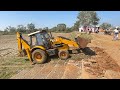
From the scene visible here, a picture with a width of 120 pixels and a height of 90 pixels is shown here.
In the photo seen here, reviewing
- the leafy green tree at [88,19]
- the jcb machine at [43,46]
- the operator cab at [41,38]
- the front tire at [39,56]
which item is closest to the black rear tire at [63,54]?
the jcb machine at [43,46]

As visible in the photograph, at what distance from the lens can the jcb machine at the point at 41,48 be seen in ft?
39.8

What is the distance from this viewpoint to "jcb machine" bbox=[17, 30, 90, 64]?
12158mm

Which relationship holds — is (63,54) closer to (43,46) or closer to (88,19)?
(43,46)

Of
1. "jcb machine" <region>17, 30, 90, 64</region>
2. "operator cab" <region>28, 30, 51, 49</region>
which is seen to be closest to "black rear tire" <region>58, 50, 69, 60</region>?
"jcb machine" <region>17, 30, 90, 64</region>

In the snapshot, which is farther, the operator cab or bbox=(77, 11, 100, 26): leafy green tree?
bbox=(77, 11, 100, 26): leafy green tree

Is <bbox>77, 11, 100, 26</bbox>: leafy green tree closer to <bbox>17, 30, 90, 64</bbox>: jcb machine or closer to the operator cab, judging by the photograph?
<bbox>17, 30, 90, 64</bbox>: jcb machine

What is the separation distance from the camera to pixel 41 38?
12414mm

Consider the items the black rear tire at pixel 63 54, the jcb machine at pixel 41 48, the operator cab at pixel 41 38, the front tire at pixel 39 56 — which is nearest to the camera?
the front tire at pixel 39 56

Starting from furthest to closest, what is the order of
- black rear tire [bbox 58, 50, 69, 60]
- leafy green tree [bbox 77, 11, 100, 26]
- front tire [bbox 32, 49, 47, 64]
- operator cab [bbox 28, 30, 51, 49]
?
1. leafy green tree [bbox 77, 11, 100, 26]
2. black rear tire [bbox 58, 50, 69, 60]
3. operator cab [bbox 28, 30, 51, 49]
4. front tire [bbox 32, 49, 47, 64]

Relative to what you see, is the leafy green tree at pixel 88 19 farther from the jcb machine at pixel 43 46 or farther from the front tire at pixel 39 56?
the front tire at pixel 39 56

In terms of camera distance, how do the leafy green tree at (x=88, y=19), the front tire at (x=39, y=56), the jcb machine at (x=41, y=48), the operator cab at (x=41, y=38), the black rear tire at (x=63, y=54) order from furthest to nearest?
the leafy green tree at (x=88, y=19), the black rear tire at (x=63, y=54), the operator cab at (x=41, y=38), the jcb machine at (x=41, y=48), the front tire at (x=39, y=56)

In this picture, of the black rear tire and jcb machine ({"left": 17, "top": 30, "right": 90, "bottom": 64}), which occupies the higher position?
jcb machine ({"left": 17, "top": 30, "right": 90, "bottom": 64})

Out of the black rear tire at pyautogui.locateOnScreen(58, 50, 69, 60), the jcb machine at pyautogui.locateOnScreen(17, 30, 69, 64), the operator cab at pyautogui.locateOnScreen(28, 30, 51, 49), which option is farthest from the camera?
the black rear tire at pyautogui.locateOnScreen(58, 50, 69, 60)

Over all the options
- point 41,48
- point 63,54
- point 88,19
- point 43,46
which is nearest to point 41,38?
point 43,46
